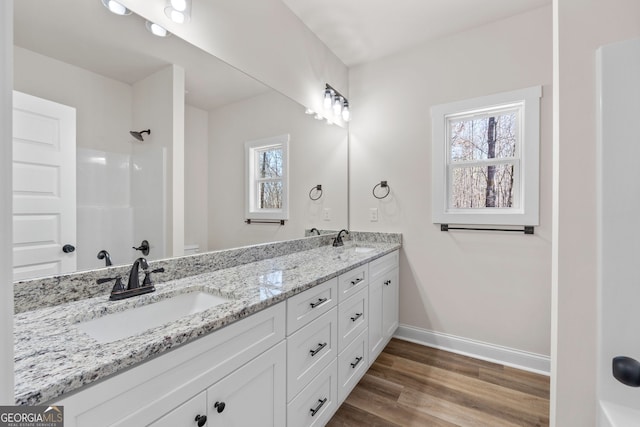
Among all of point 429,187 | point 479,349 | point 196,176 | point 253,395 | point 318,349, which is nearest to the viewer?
point 253,395

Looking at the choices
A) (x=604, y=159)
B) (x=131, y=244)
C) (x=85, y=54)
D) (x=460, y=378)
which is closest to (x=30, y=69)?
→ (x=85, y=54)

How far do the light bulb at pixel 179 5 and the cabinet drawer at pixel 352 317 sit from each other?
1754mm

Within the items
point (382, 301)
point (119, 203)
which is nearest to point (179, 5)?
point (119, 203)

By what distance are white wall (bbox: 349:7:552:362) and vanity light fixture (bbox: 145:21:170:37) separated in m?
1.92

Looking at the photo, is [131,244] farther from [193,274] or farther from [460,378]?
[460,378]

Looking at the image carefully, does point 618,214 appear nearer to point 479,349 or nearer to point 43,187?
Answer: point 43,187

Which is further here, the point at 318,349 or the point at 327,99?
the point at 327,99

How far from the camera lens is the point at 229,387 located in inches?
36.3

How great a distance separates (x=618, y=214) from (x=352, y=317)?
1340 millimetres

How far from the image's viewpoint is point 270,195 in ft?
6.85

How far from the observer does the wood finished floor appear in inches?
63.9

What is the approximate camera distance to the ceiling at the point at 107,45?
0.95 metres

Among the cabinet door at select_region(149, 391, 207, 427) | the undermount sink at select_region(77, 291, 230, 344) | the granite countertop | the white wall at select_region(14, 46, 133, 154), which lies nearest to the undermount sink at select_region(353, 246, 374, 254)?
the granite countertop

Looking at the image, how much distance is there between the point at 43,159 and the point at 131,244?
1.46 feet
